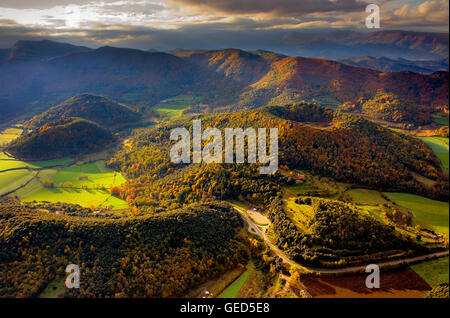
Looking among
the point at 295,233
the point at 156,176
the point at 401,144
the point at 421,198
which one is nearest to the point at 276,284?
the point at 295,233

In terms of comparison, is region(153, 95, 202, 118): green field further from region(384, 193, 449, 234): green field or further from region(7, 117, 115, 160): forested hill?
region(384, 193, 449, 234): green field

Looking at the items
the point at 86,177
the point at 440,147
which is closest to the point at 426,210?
the point at 440,147

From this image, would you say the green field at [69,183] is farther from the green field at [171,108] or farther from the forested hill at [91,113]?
the green field at [171,108]

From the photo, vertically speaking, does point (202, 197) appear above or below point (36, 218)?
below

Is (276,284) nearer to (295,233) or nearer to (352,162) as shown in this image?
(295,233)

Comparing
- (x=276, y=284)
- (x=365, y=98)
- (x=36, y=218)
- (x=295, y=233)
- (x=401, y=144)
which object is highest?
(x=365, y=98)

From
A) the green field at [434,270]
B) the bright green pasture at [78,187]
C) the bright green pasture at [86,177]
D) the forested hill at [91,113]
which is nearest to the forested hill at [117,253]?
the bright green pasture at [78,187]

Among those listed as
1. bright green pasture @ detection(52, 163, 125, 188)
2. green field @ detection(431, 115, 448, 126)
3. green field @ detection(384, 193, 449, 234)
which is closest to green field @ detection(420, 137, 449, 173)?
green field @ detection(384, 193, 449, 234)
